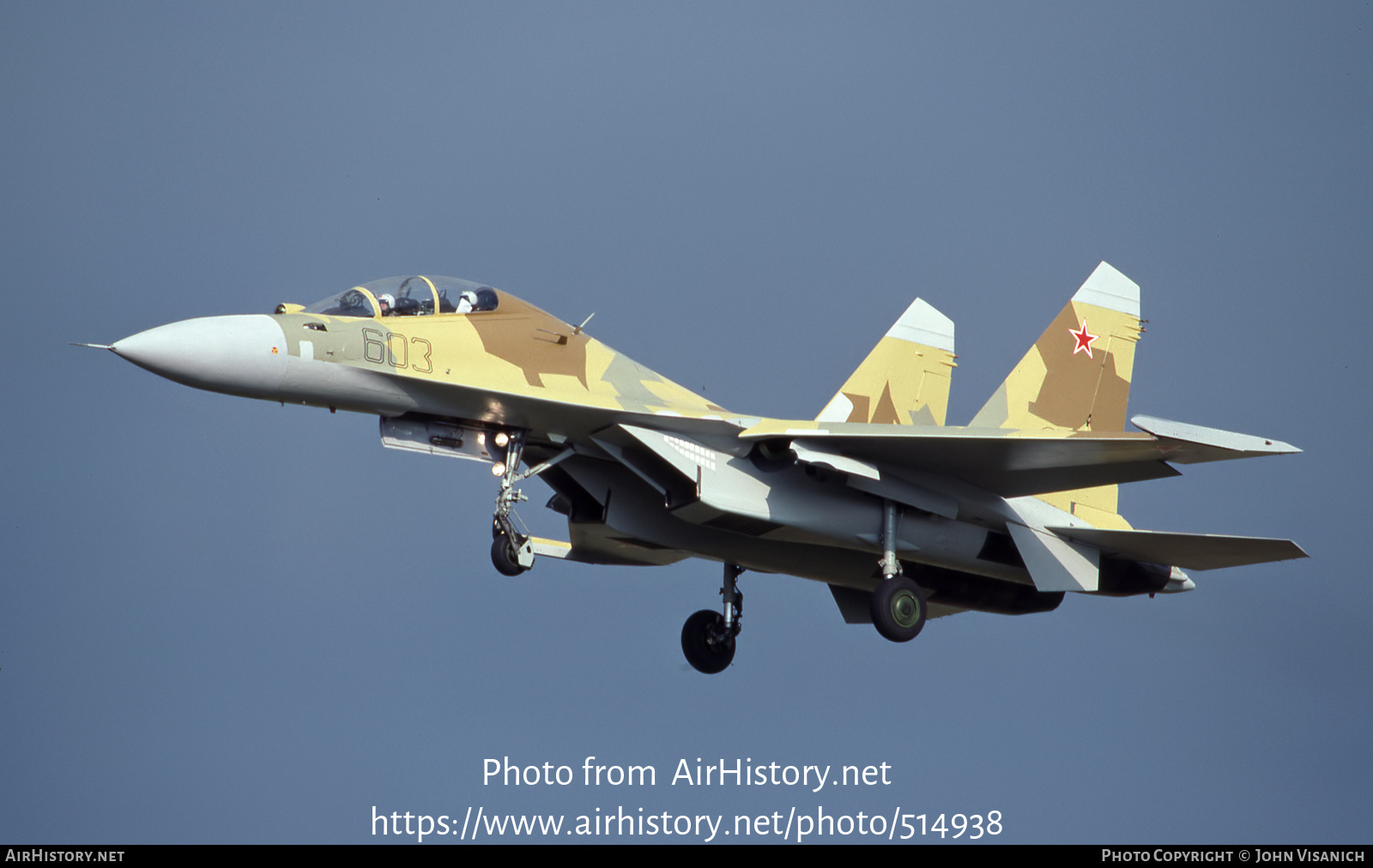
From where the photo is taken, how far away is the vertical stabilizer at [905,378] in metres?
21.9

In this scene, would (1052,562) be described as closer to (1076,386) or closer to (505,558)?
(1076,386)

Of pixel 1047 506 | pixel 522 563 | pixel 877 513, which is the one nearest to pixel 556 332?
pixel 522 563

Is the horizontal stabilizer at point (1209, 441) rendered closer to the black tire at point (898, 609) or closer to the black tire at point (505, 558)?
the black tire at point (898, 609)

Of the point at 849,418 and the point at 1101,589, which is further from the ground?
the point at 849,418

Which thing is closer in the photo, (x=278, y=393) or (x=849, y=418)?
(x=278, y=393)

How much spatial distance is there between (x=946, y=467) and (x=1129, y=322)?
17.7 feet

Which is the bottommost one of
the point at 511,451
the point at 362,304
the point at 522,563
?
the point at 522,563

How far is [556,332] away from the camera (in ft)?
58.3

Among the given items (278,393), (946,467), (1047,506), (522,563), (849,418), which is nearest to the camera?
(278,393)

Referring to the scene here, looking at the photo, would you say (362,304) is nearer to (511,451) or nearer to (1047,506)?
(511,451)

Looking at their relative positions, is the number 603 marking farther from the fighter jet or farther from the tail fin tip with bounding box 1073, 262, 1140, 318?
the tail fin tip with bounding box 1073, 262, 1140, 318

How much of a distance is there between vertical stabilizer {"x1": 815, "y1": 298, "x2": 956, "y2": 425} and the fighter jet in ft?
4.52

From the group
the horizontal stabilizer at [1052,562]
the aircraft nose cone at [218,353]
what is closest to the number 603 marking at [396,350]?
the aircraft nose cone at [218,353]

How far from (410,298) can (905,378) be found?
8.21 meters
